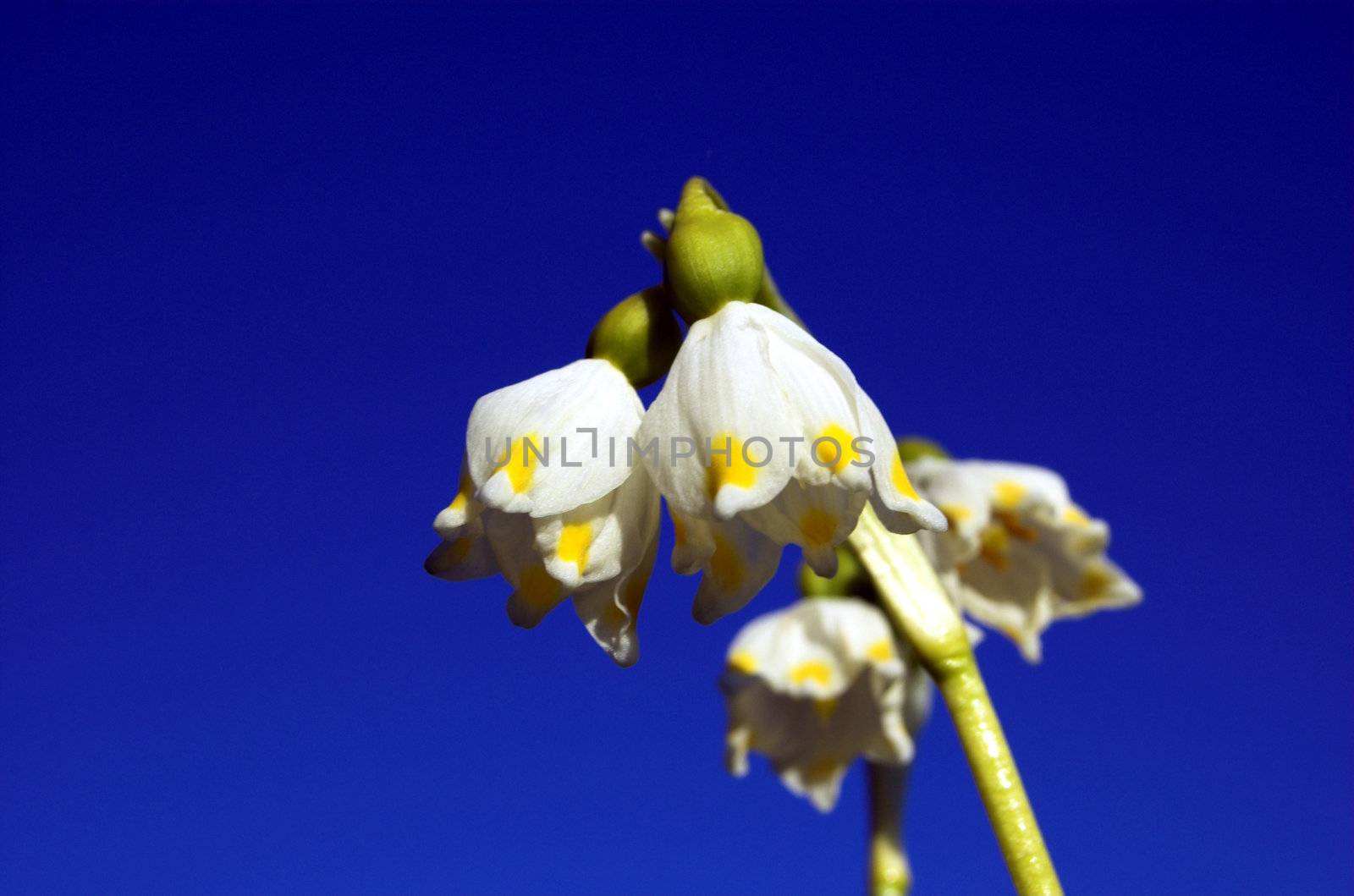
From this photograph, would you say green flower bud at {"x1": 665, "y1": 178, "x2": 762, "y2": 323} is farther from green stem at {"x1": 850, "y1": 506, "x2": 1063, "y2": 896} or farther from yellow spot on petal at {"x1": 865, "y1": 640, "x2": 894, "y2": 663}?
yellow spot on petal at {"x1": 865, "y1": 640, "x2": 894, "y2": 663}

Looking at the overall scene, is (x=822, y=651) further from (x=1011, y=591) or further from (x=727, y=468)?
(x=727, y=468)

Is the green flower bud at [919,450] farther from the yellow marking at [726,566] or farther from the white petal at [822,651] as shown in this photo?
the yellow marking at [726,566]

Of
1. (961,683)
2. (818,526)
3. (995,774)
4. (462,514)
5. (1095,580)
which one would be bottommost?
(995,774)

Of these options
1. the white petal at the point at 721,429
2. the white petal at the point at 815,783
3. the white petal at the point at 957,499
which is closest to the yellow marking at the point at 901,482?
the white petal at the point at 721,429

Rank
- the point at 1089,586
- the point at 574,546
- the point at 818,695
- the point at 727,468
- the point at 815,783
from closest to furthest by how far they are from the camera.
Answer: the point at 727,468, the point at 574,546, the point at 818,695, the point at 1089,586, the point at 815,783

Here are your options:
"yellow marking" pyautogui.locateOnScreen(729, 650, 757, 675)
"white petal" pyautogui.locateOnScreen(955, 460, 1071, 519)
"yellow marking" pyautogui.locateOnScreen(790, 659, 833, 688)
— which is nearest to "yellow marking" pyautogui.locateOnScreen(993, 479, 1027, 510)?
"white petal" pyautogui.locateOnScreen(955, 460, 1071, 519)

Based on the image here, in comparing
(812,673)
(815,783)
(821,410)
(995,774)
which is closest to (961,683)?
(995,774)
